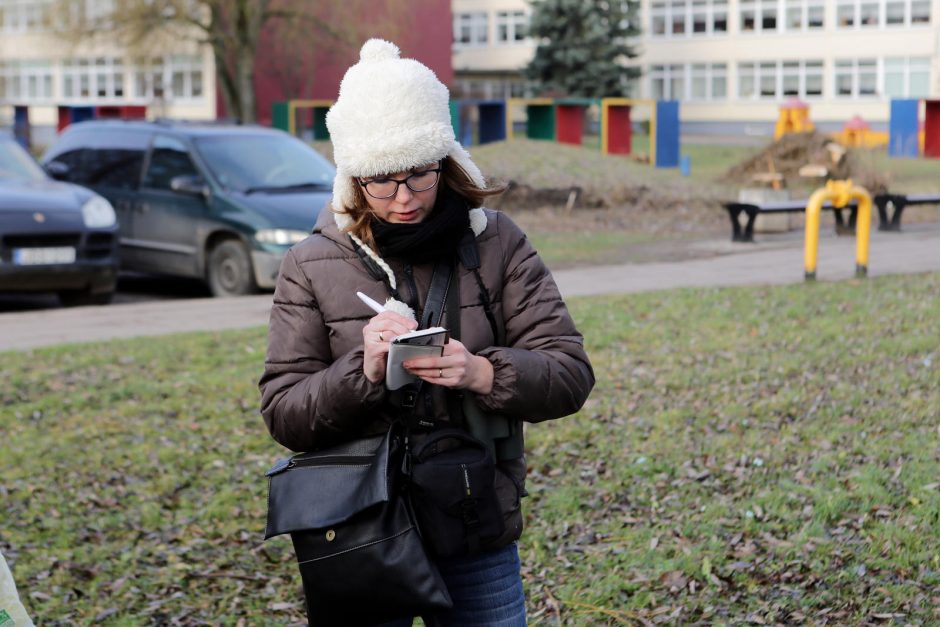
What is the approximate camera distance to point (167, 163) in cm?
1465

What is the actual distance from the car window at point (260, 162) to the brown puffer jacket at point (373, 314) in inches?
442

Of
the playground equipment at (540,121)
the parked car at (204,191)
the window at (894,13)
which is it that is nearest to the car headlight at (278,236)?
the parked car at (204,191)

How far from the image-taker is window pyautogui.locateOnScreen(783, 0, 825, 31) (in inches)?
2530

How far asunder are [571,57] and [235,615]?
52441 millimetres

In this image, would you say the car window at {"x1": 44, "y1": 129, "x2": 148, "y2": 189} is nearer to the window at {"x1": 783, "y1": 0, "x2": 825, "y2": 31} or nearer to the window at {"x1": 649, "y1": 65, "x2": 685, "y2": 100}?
the window at {"x1": 783, "y1": 0, "x2": 825, "y2": 31}

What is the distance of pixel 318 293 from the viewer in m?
3.15

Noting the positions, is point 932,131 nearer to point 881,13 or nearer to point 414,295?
point 881,13

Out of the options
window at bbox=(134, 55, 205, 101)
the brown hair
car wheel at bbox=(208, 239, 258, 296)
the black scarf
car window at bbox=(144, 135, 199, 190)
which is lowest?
car wheel at bbox=(208, 239, 258, 296)

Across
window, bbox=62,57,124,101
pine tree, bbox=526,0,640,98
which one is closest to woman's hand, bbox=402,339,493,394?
pine tree, bbox=526,0,640,98

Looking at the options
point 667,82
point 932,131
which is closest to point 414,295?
point 932,131

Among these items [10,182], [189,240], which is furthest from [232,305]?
[10,182]

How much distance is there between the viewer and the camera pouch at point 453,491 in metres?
3.02

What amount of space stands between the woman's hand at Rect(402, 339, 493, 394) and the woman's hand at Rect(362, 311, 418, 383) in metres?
0.06

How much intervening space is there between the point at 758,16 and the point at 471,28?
17506mm
